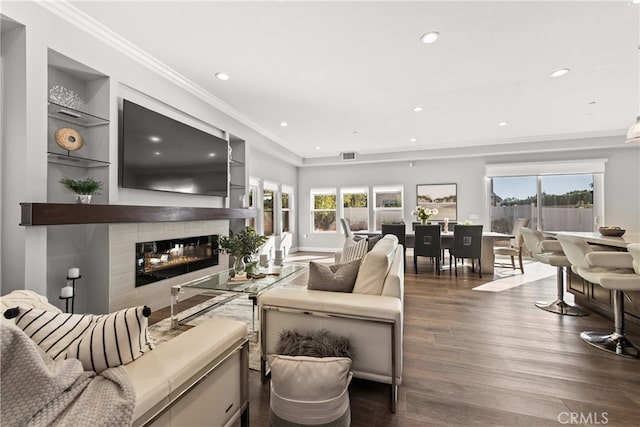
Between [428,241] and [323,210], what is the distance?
383 centimetres

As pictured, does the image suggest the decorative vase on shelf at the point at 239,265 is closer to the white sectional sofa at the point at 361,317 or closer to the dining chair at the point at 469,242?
the white sectional sofa at the point at 361,317

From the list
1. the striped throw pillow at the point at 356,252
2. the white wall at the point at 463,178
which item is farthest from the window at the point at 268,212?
the striped throw pillow at the point at 356,252

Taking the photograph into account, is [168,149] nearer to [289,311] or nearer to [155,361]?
[289,311]

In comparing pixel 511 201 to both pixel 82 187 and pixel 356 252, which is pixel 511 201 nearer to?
pixel 356 252

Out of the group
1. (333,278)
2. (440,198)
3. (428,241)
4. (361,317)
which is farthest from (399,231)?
(361,317)

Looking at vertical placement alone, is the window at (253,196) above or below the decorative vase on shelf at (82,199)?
above

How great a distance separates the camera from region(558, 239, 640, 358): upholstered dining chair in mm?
2191

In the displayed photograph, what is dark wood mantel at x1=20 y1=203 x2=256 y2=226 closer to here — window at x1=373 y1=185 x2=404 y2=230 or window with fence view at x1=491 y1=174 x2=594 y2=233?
window at x1=373 y1=185 x2=404 y2=230

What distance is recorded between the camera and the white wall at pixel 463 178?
5.99m

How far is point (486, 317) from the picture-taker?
10.0 feet

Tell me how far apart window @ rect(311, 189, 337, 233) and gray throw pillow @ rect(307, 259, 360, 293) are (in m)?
6.10

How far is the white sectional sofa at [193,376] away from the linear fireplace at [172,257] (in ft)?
6.59

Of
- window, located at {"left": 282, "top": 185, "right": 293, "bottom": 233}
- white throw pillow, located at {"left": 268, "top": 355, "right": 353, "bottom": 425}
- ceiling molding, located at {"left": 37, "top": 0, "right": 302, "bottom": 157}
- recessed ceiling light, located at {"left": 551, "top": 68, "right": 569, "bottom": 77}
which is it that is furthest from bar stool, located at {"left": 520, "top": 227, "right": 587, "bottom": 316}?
window, located at {"left": 282, "top": 185, "right": 293, "bottom": 233}

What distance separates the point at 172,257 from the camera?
3.63 metres
